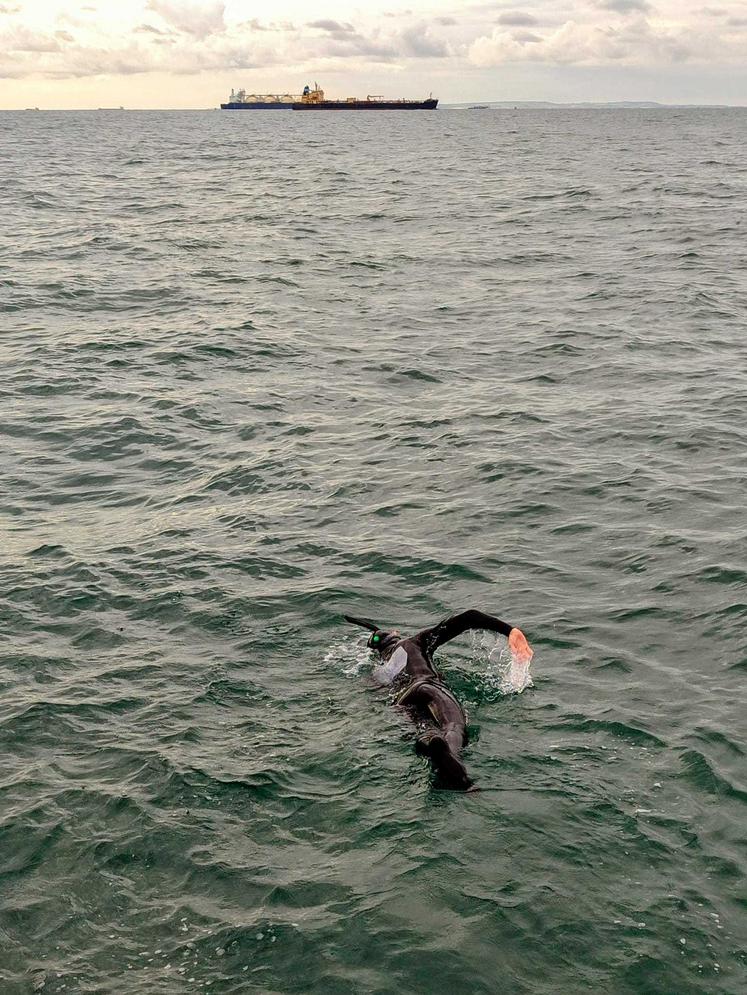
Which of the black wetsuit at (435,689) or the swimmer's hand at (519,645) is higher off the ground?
the swimmer's hand at (519,645)

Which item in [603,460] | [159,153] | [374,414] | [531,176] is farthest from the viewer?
[159,153]

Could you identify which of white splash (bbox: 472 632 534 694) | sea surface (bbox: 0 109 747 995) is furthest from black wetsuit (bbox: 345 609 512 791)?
white splash (bbox: 472 632 534 694)

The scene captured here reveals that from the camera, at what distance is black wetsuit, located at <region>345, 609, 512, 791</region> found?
8.26m

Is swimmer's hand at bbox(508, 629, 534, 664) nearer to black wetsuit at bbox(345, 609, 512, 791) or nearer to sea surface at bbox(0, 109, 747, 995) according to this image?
black wetsuit at bbox(345, 609, 512, 791)

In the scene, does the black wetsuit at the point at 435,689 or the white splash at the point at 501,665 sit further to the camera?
the white splash at the point at 501,665

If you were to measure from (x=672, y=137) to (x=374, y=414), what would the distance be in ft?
338

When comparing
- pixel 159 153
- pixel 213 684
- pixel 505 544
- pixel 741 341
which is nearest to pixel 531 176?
pixel 159 153

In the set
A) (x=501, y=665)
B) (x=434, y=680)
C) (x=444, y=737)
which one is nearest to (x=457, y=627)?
(x=434, y=680)

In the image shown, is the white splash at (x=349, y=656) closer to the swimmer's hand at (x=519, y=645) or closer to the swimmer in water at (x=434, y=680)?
the swimmer in water at (x=434, y=680)

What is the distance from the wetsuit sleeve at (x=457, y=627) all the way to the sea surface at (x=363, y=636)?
0.55m

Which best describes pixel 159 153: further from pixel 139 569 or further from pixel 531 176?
pixel 139 569

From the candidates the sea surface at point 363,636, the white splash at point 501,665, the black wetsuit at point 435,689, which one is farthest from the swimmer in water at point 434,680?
the white splash at point 501,665

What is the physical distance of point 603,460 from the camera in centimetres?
1620

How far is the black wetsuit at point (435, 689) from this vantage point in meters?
8.26
